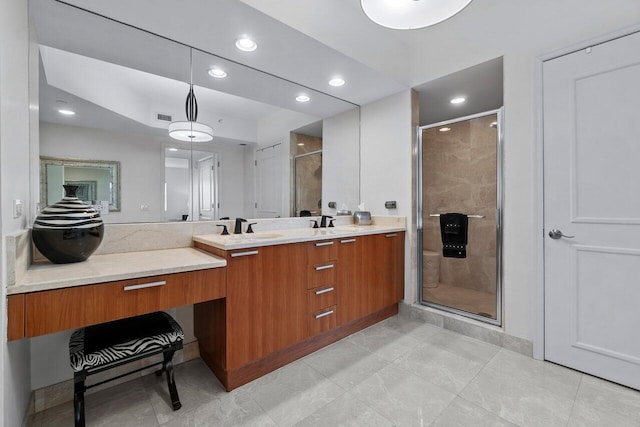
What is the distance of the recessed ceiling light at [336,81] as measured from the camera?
262cm

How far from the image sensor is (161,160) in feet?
6.66

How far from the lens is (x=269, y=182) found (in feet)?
8.56

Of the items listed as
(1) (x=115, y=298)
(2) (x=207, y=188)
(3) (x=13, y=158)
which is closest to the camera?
(3) (x=13, y=158)

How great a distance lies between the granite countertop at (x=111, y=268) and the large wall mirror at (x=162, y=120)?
357mm

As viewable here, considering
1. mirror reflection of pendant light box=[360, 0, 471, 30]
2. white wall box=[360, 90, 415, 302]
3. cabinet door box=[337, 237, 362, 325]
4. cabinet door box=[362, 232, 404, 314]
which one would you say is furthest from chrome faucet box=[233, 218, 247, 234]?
mirror reflection of pendant light box=[360, 0, 471, 30]

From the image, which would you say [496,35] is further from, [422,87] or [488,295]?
[488,295]

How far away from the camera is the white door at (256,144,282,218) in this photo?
254cm

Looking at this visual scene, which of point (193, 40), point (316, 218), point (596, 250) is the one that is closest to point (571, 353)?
point (596, 250)

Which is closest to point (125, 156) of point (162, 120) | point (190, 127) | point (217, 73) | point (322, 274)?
point (162, 120)

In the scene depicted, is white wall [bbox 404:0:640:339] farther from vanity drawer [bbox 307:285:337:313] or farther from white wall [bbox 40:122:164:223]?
white wall [bbox 40:122:164:223]

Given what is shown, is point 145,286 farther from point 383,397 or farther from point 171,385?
point 383,397

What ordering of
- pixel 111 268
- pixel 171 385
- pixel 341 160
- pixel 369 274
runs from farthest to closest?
pixel 341 160
pixel 369 274
pixel 171 385
pixel 111 268

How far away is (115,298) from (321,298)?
130 centimetres

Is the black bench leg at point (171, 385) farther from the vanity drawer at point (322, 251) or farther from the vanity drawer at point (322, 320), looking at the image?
the vanity drawer at point (322, 251)
